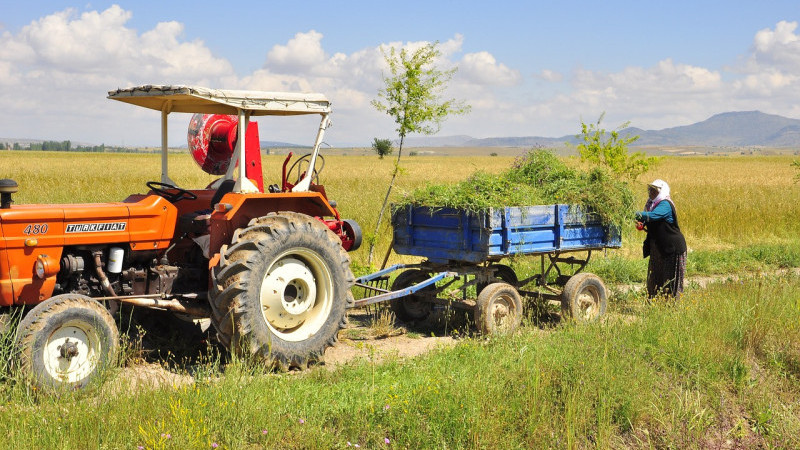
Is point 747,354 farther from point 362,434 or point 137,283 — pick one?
point 137,283

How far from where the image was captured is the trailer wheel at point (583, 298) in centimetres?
802

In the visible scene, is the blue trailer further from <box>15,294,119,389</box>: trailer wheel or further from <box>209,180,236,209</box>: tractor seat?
<box>15,294,119,389</box>: trailer wheel

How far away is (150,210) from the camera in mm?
6152

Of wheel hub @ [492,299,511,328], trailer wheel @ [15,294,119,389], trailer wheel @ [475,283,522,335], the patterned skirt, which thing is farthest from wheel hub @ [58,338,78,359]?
the patterned skirt

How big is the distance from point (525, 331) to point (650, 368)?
1806mm

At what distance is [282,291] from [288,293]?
0.79ft

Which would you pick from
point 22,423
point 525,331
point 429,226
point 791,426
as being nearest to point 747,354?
point 791,426

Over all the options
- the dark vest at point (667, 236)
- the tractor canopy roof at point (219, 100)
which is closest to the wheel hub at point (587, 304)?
the dark vest at point (667, 236)

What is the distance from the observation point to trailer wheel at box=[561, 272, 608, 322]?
8023 mm

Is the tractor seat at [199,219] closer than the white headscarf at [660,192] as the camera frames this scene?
Yes

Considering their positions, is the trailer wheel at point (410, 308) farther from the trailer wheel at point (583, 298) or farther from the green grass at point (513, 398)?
the trailer wheel at point (583, 298)

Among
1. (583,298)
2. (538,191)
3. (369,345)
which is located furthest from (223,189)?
(583,298)

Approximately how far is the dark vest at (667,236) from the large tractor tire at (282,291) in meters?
4.14

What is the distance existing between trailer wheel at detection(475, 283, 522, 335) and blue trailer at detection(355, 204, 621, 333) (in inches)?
0.4
